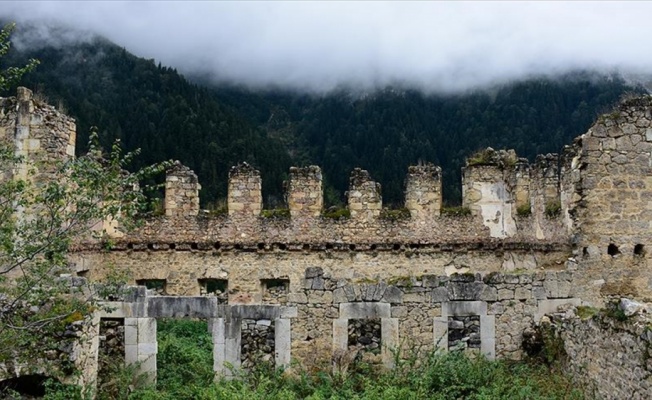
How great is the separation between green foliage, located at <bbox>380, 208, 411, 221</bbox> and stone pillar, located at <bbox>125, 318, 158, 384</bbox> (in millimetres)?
8575

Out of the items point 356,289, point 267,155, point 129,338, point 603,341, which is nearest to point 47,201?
point 129,338

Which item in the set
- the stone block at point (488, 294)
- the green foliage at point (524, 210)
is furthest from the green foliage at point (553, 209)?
the stone block at point (488, 294)

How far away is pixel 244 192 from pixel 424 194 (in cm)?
500

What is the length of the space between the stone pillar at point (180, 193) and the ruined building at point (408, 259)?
39 mm

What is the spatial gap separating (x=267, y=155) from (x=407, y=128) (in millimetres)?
8261

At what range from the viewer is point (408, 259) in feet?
65.0

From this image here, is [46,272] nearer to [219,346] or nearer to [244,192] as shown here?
[219,346]

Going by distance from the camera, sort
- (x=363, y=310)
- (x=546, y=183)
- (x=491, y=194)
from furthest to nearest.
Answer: (x=546, y=183) < (x=491, y=194) < (x=363, y=310)

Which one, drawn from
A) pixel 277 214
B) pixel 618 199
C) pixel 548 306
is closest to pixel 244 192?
pixel 277 214

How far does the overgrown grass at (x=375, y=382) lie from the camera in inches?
435

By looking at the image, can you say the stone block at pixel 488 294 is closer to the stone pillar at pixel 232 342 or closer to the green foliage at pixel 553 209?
the stone pillar at pixel 232 342

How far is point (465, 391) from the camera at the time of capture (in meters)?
11.5

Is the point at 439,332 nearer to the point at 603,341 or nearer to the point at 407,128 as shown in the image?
the point at 603,341

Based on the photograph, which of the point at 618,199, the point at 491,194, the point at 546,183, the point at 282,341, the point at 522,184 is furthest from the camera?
the point at 522,184
